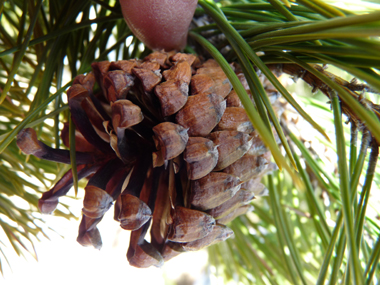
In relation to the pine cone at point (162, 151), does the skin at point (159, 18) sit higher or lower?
higher

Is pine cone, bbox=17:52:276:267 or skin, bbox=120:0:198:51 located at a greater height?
skin, bbox=120:0:198:51

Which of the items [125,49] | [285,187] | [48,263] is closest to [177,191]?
[125,49]

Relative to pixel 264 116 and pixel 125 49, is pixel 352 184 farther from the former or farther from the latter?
pixel 125 49
